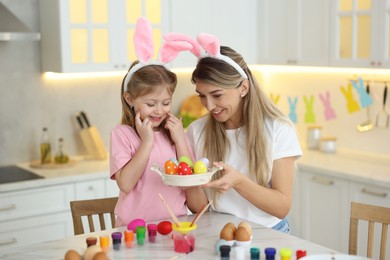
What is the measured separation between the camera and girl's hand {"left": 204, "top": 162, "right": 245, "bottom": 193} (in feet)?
8.18

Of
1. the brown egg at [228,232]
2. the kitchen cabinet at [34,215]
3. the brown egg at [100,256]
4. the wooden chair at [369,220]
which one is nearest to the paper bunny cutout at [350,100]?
the kitchen cabinet at [34,215]

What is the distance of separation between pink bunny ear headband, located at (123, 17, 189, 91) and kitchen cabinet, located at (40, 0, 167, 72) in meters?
1.72

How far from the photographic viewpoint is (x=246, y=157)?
280 centimetres

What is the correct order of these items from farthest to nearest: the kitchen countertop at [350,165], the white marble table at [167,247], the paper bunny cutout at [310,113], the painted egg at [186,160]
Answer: the paper bunny cutout at [310,113], the kitchen countertop at [350,165], the painted egg at [186,160], the white marble table at [167,247]

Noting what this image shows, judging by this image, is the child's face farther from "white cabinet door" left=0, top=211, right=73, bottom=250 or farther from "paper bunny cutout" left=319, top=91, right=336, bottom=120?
"paper bunny cutout" left=319, top=91, right=336, bottom=120

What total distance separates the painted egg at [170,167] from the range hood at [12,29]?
1995mm

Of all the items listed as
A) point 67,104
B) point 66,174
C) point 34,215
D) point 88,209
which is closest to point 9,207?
point 34,215

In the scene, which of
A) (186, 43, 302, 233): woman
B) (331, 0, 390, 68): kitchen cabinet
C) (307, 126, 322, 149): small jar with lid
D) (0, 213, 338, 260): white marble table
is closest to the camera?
(0, 213, 338, 260): white marble table

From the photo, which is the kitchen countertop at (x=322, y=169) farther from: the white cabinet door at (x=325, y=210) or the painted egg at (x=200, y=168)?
the painted egg at (x=200, y=168)

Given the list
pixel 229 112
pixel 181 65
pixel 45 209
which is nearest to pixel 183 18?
pixel 181 65

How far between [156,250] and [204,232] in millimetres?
252

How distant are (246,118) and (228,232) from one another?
63 cm

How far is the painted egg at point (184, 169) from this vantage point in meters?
2.49

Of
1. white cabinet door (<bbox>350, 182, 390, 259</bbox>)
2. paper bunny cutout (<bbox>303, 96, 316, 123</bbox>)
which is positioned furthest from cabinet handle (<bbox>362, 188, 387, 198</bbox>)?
paper bunny cutout (<bbox>303, 96, 316, 123</bbox>)
